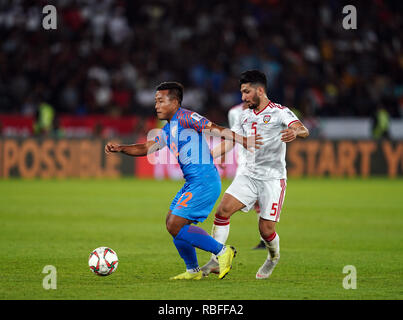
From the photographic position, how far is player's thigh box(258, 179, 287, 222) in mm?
7938

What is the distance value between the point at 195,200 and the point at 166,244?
10.2ft

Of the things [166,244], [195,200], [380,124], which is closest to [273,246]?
[195,200]

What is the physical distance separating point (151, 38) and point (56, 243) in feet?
55.9

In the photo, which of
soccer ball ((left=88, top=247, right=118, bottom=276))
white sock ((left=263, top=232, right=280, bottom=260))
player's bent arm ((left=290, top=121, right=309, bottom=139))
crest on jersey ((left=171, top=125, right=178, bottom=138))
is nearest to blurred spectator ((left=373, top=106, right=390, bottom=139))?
white sock ((left=263, top=232, right=280, bottom=260))

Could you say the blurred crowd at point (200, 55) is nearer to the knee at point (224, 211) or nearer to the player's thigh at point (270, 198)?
the player's thigh at point (270, 198)

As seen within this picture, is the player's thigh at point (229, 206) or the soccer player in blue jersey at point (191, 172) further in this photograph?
the player's thigh at point (229, 206)

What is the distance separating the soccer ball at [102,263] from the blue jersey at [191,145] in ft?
3.65

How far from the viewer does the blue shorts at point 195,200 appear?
743 centimetres

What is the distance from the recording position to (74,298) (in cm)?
638

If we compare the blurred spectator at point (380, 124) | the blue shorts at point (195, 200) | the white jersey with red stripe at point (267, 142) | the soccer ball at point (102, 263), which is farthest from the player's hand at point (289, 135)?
the blurred spectator at point (380, 124)

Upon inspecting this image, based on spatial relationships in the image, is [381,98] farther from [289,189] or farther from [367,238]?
[367,238]

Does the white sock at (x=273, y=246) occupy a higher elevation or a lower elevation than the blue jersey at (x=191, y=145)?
lower

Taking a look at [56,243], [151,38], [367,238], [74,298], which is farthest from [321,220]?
[151,38]

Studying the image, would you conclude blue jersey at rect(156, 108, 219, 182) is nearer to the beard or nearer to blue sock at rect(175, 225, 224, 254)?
blue sock at rect(175, 225, 224, 254)
